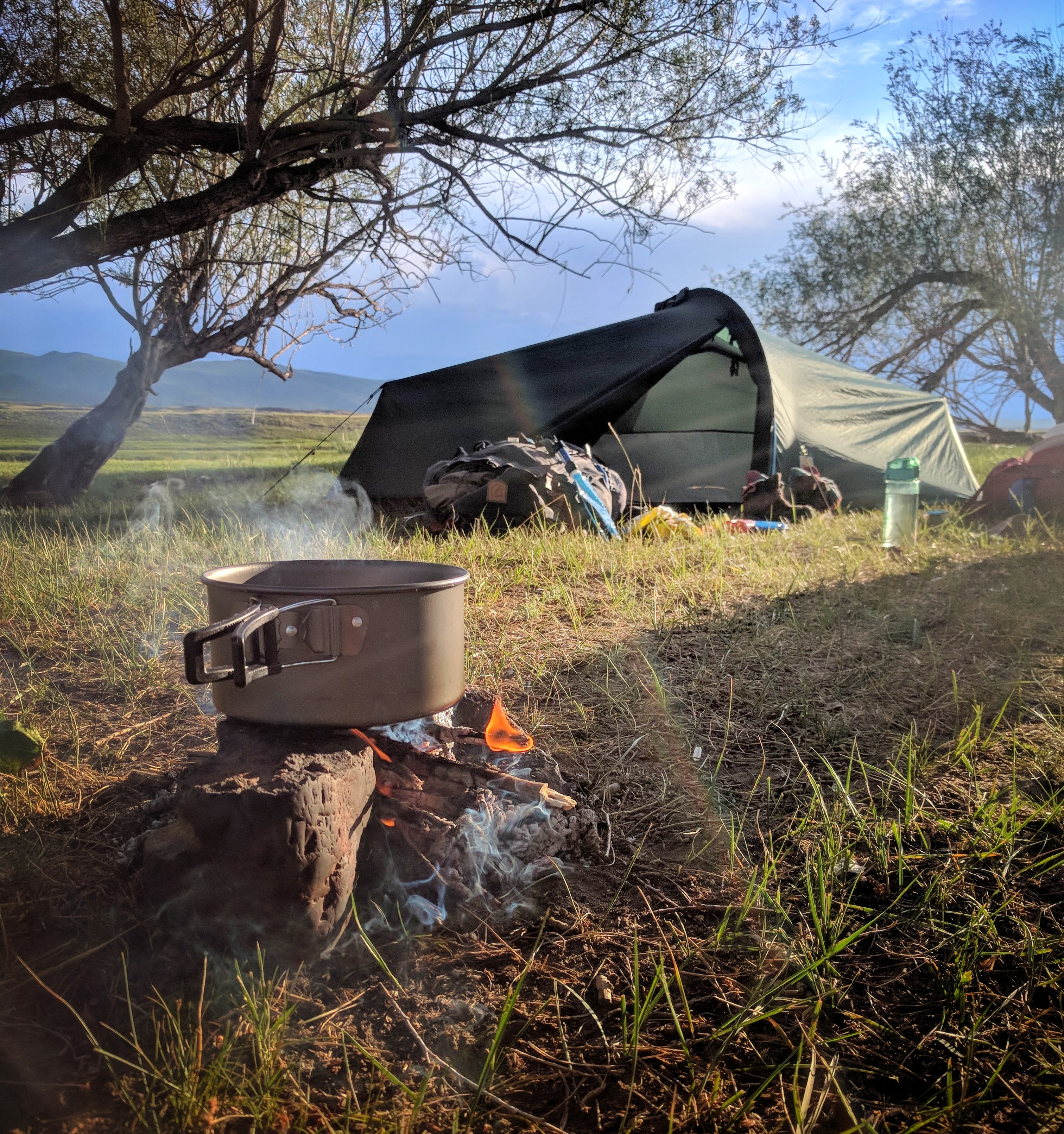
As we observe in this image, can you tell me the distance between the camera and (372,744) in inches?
54.4

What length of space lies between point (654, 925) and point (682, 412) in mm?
5062

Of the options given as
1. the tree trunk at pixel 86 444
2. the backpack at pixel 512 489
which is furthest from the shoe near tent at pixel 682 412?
the tree trunk at pixel 86 444

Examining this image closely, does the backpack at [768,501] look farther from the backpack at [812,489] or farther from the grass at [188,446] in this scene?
the grass at [188,446]

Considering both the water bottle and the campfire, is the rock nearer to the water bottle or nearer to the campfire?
the campfire

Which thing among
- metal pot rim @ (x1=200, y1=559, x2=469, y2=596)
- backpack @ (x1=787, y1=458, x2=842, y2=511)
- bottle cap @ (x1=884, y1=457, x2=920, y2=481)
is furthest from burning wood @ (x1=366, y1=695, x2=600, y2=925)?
backpack @ (x1=787, y1=458, x2=842, y2=511)

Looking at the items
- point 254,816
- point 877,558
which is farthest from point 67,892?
point 877,558

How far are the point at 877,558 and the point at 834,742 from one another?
184cm

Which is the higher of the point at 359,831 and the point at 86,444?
the point at 86,444

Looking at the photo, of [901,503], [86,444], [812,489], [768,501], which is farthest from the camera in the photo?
[86,444]

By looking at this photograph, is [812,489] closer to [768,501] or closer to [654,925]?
[768,501]

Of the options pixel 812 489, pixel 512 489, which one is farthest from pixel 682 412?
pixel 512 489

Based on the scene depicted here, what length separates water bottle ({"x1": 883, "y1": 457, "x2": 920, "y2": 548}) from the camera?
3.88 m

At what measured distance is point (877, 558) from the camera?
341 centimetres

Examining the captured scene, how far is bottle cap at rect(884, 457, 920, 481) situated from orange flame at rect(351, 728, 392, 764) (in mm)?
3234
